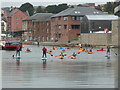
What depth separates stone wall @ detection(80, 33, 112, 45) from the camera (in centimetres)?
12456

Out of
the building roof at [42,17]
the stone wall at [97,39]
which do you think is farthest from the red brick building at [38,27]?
the stone wall at [97,39]

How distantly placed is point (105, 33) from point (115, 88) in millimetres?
100996

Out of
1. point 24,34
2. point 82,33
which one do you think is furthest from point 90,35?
point 24,34

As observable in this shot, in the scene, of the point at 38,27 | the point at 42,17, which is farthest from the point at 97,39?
the point at 38,27

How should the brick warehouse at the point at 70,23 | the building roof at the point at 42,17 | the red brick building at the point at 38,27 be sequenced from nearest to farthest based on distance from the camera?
the brick warehouse at the point at 70,23 < the red brick building at the point at 38,27 < the building roof at the point at 42,17

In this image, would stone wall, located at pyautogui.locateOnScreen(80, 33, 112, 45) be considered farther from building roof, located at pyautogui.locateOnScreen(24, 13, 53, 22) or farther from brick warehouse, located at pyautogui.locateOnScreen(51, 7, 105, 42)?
building roof, located at pyautogui.locateOnScreen(24, 13, 53, 22)

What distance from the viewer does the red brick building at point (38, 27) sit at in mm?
173775

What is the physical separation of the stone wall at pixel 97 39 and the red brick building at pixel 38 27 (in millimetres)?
39928

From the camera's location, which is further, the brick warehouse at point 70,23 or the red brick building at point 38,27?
the red brick building at point 38,27

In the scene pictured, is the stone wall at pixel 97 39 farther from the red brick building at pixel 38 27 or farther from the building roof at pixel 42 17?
the building roof at pixel 42 17

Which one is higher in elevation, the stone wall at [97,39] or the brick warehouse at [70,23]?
the brick warehouse at [70,23]

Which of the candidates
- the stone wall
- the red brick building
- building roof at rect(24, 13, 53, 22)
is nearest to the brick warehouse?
the stone wall

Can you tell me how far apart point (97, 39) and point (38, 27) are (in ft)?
192

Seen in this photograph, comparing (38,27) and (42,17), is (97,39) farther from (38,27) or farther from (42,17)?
(38,27)
